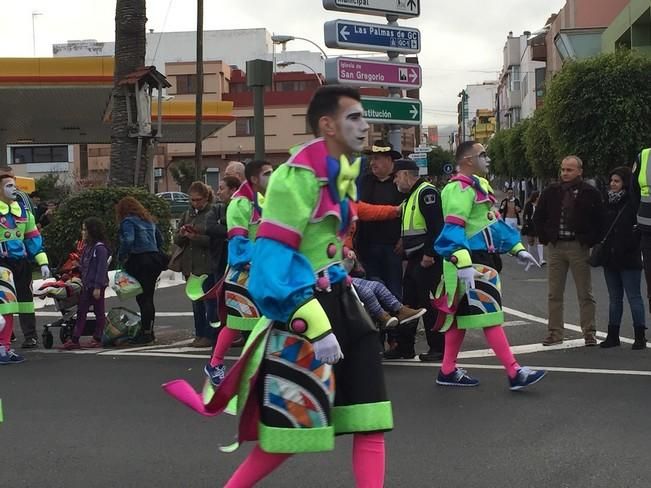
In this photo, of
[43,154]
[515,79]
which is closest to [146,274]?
[43,154]

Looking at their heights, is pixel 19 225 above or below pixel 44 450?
above

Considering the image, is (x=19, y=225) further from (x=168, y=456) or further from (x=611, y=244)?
(x=611, y=244)

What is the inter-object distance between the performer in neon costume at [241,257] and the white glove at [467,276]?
5.48 feet

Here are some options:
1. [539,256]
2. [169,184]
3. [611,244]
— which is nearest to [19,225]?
[611,244]

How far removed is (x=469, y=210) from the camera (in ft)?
23.6

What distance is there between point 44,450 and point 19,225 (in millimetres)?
3943

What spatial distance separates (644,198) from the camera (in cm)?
873

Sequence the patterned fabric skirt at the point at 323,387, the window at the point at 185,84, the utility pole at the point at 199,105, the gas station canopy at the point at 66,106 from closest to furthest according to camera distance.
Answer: the patterned fabric skirt at the point at 323,387 → the gas station canopy at the point at 66,106 → the utility pole at the point at 199,105 → the window at the point at 185,84

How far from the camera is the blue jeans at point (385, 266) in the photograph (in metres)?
9.01

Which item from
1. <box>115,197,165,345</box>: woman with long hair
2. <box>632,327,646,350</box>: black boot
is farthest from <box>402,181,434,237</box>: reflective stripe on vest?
<box>115,197,165,345</box>: woman with long hair

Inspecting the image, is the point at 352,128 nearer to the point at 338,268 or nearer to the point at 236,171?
the point at 338,268

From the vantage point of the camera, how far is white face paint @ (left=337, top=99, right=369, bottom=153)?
3998 millimetres

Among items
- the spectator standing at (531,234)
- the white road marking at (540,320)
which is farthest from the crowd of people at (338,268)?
the white road marking at (540,320)

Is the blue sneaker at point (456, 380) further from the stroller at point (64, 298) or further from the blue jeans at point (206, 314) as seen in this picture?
the stroller at point (64, 298)
